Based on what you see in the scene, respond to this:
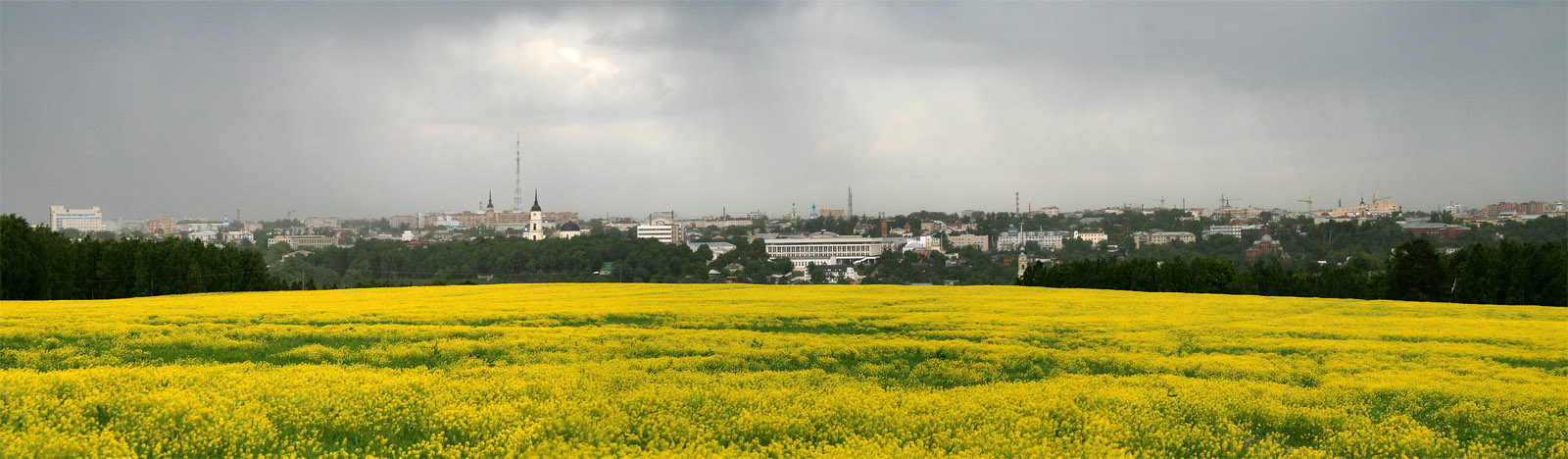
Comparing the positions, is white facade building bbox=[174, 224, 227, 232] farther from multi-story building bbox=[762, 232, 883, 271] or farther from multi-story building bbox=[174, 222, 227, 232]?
multi-story building bbox=[762, 232, 883, 271]

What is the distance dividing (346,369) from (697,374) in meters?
5.11

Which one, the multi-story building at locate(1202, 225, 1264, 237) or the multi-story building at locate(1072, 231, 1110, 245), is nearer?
the multi-story building at locate(1202, 225, 1264, 237)

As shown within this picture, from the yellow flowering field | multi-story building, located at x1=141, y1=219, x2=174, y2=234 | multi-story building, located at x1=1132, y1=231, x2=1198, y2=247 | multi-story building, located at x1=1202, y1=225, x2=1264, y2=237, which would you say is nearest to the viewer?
the yellow flowering field

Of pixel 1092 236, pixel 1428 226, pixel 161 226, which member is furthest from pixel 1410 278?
pixel 161 226

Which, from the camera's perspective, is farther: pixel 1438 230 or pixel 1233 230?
pixel 1233 230

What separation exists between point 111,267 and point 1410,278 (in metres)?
77.7

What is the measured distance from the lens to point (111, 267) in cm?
5272

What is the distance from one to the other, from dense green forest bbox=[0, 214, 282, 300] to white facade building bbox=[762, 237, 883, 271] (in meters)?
128

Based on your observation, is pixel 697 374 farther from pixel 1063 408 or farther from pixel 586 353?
pixel 1063 408

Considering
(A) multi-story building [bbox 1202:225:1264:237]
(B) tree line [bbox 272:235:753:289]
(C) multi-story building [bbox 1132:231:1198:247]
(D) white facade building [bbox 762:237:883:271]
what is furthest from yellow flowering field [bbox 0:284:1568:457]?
(D) white facade building [bbox 762:237:883:271]

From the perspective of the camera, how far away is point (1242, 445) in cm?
892

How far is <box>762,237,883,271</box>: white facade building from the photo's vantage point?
184375mm

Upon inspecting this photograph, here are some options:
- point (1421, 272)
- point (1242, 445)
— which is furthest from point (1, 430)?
point (1421, 272)

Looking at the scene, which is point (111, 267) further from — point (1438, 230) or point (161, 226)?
point (1438, 230)
